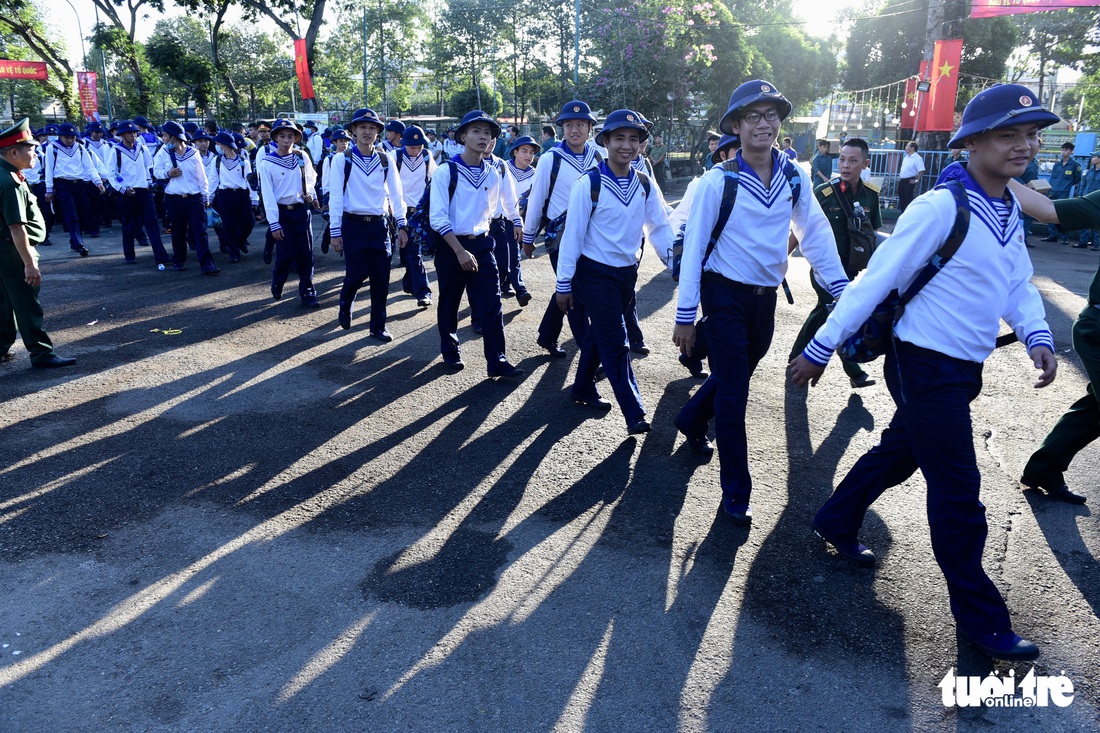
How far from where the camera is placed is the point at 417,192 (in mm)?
9945

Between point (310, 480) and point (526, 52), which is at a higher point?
point (526, 52)

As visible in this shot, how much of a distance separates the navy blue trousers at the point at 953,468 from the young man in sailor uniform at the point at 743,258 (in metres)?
0.93

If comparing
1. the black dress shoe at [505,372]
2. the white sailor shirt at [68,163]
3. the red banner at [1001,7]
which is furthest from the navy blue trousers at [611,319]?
the red banner at [1001,7]

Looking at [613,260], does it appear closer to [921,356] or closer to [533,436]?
[533,436]

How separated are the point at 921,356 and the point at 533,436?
282cm

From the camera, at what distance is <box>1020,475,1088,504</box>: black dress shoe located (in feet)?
14.5

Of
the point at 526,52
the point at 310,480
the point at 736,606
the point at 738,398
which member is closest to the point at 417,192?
the point at 310,480

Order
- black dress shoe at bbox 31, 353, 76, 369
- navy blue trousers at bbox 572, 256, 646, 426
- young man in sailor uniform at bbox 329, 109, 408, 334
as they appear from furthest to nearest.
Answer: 1. young man in sailor uniform at bbox 329, 109, 408, 334
2. black dress shoe at bbox 31, 353, 76, 369
3. navy blue trousers at bbox 572, 256, 646, 426

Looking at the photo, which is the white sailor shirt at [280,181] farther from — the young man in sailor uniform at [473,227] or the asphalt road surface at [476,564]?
the young man in sailor uniform at [473,227]

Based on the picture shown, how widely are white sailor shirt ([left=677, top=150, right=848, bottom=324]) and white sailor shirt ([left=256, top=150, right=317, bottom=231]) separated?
19.9 feet

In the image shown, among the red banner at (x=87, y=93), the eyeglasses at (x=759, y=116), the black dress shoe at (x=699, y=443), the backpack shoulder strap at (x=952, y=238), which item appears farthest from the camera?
the red banner at (x=87, y=93)

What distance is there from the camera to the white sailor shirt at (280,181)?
28.6 feet

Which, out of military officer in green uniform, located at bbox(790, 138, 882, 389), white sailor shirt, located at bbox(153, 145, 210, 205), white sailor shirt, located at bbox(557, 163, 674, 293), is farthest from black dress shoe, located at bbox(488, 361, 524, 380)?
white sailor shirt, located at bbox(153, 145, 210, 205)

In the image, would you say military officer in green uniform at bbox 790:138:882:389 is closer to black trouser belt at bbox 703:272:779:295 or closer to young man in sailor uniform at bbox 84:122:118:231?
black trouser belt at bbox 703:272:779:295
